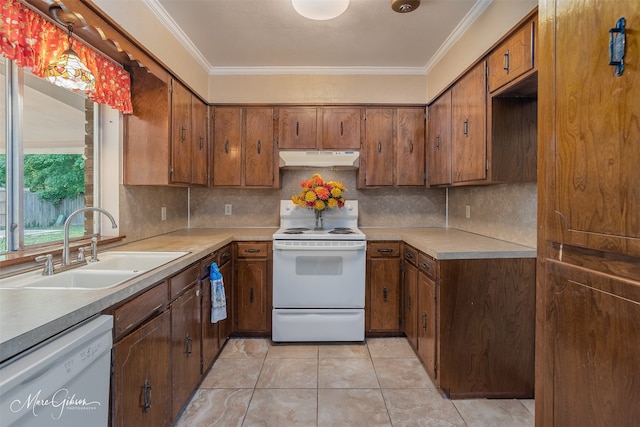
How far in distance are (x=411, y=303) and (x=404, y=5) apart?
2.11 m

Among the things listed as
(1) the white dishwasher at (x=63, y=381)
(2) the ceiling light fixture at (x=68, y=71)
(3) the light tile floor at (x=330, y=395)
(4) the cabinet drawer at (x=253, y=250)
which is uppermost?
(2) the ceiling light fixture at (x=68, y=71)

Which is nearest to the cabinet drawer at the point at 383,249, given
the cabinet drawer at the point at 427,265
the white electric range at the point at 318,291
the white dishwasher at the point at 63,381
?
the white electric range at the point at 318,291

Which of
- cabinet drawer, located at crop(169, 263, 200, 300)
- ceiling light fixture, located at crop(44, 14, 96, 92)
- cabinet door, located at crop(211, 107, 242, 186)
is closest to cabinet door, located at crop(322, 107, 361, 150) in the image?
cabinet door, located at crop(211, 107, 242, 186)

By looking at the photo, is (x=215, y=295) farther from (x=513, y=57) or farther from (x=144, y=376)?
(x=513, y=57)

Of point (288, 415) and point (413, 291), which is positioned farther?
point (413, 291)

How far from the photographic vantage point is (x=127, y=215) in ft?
7.37

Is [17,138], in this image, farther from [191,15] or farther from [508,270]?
[508,270]

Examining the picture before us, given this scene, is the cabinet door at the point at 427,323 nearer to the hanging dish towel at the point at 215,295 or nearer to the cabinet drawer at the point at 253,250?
the cabinet drawer at the point at 253,250

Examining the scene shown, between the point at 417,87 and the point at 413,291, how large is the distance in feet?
6.45

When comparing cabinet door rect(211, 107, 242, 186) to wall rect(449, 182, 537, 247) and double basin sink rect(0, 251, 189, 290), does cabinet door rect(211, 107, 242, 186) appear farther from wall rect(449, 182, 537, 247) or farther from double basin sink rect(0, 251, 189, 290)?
wall rect(449, 182, 537, 247)

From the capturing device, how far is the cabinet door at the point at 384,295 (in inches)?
108

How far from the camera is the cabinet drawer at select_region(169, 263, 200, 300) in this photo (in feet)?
5.30

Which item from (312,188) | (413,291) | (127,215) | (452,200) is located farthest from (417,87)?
(127,215)

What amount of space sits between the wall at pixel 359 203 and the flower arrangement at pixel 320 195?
37 centimetres
